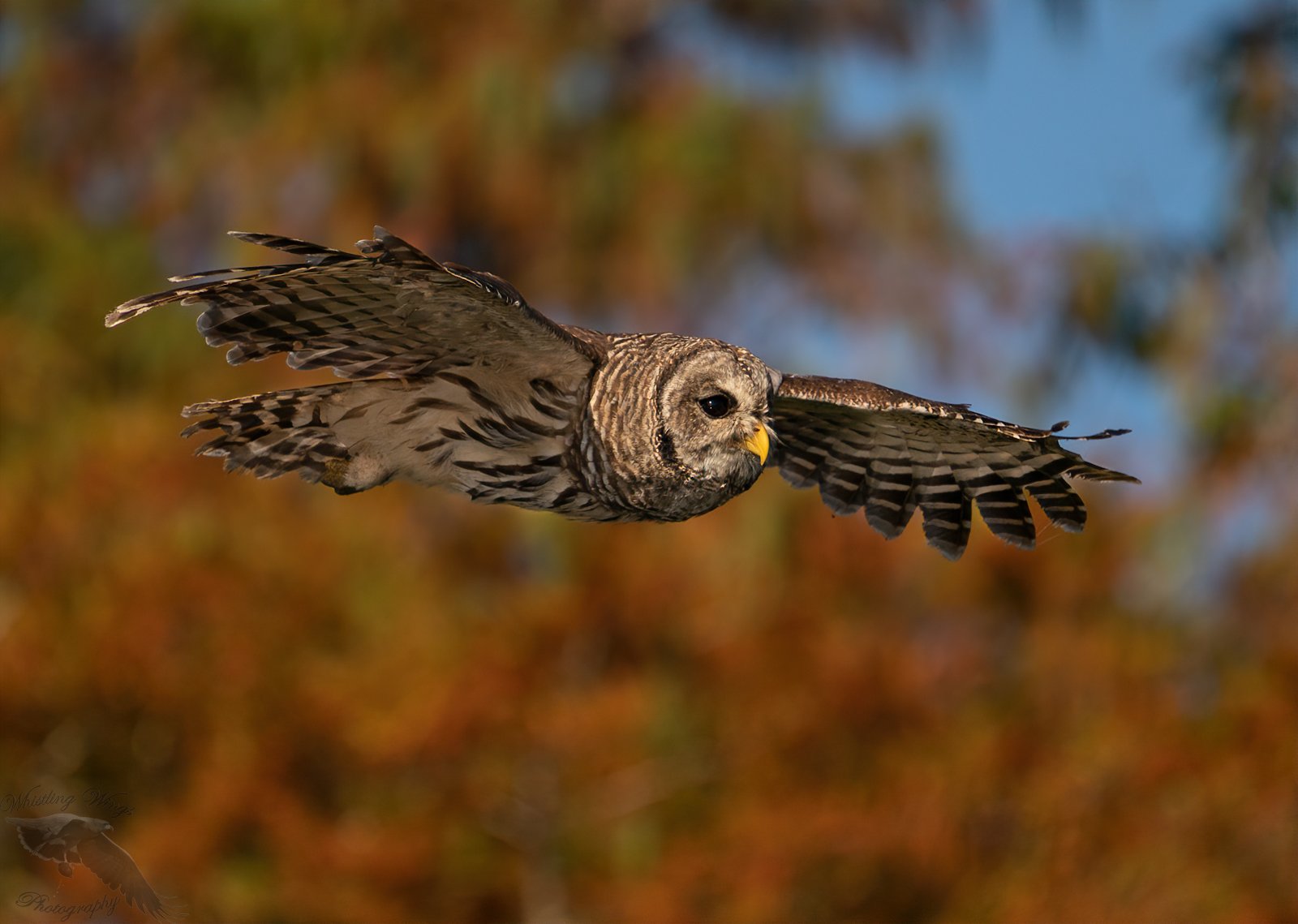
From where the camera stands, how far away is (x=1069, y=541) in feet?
55.2

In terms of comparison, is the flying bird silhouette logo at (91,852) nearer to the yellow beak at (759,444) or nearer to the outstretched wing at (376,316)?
the outstretched wing at (376,316)

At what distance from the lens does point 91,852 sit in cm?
472

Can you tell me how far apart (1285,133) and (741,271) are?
824 centimetres

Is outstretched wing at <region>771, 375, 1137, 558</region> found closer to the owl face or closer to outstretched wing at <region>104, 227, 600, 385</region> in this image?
the owl face

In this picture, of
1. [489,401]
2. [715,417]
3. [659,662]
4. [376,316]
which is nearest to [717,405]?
[715,417]

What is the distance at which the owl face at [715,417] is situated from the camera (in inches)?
210

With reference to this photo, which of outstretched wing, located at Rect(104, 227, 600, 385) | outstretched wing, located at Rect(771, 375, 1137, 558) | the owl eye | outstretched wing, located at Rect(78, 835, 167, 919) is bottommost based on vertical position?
outstretched wing, located at Rect(78, 835, 167, 919)

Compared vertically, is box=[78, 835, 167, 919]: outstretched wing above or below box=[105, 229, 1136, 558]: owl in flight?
below

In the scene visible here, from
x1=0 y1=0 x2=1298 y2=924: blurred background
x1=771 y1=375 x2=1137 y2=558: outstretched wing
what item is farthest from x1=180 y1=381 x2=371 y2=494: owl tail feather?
x1=0 y1=0 x2=1298 y2=924: blurred background

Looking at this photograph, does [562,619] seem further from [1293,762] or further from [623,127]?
[623,127]

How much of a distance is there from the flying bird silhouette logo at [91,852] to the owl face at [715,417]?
188 centimetres

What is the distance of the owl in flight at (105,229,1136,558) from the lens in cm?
490

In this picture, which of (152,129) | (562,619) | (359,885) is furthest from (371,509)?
(152,129)

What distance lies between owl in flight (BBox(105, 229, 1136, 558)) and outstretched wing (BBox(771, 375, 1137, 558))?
29 centimetres
